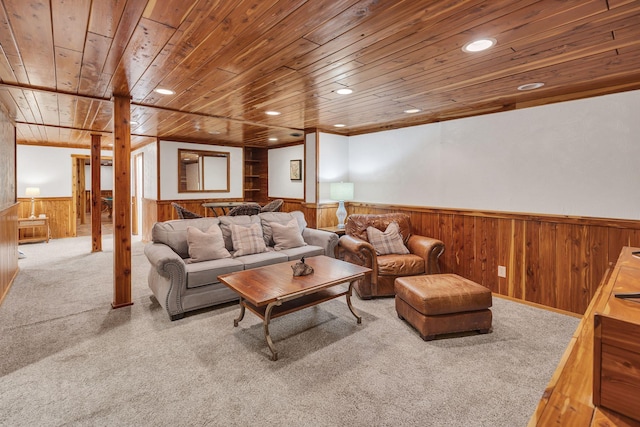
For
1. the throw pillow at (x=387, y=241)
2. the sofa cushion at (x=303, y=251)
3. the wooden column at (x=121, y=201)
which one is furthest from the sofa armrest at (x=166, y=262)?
the throw pillow at (x=387, y=241)

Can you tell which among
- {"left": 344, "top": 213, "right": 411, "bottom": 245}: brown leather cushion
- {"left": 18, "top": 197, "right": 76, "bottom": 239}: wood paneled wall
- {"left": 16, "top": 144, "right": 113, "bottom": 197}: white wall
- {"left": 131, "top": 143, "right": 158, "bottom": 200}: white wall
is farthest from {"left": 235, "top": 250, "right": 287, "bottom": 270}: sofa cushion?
{"left": 16, "top": 144, "right": 113, "bottom": 197}: white wall

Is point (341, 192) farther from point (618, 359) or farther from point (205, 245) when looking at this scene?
Result: point (618, 359)

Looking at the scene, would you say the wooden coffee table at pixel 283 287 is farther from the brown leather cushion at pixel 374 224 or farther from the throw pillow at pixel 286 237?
the brown leather cushion at pixel 374 224

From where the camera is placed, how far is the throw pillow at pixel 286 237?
4.14 meters

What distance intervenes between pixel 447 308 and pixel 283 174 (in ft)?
17.0

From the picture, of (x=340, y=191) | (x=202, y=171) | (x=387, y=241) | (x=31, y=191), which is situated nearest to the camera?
(x=387, y=241)

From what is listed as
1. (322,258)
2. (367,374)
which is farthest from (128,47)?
(367,374)

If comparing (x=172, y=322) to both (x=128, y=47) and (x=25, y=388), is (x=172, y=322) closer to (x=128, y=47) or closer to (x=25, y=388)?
(x=25, y=388)

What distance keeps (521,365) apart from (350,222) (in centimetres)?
247

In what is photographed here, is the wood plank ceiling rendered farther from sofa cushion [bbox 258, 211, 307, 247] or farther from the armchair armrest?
the armchair armrest

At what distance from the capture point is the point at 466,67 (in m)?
2.55

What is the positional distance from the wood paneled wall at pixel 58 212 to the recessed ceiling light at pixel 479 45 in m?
8.78

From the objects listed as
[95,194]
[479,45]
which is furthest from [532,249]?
[95,194]

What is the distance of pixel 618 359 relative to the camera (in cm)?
89
